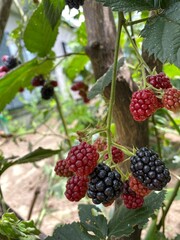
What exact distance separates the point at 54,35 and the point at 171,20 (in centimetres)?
49

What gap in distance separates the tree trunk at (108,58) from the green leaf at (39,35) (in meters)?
0.09

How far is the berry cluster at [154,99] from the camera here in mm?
497

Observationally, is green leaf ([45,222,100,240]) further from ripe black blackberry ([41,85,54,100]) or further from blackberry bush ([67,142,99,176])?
ripe black blackberry ([41,85,54,100])

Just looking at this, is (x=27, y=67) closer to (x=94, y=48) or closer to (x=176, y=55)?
(x=94, y=48)

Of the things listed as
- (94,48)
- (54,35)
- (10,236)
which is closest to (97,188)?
→ (10,236)

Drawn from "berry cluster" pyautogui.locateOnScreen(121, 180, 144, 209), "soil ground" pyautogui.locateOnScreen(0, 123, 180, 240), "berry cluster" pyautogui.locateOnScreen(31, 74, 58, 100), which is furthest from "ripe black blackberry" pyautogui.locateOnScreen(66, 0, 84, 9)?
"soil ground" pyautogui.locateOnScreen(0, 123, 180, 240)

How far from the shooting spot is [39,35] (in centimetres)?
90

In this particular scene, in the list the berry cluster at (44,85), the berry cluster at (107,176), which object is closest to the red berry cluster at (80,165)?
the berry cluster at (107,176)

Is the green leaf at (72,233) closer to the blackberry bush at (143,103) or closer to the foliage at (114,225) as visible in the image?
the foliage at (114,225)

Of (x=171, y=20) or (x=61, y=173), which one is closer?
(x=171, y=20)

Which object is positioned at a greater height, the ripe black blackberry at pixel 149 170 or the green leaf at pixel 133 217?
the ripe black blackberry at pixel 149 170

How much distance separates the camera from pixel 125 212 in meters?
0.68

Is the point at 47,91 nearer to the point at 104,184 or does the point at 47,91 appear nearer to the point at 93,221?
the point at 93,221

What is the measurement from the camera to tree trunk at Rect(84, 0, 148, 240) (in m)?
0.75
